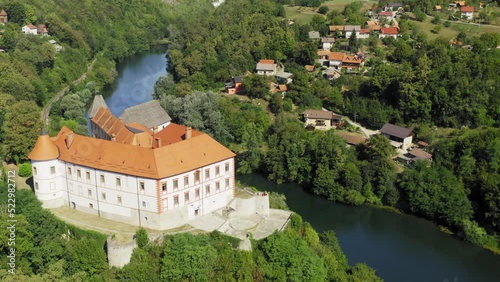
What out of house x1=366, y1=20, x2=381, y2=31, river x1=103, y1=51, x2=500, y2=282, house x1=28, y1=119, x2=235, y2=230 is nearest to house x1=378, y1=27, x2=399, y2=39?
house x1=366, y1=20, x2=381, y2=31

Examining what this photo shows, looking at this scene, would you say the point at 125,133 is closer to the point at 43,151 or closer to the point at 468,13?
the point at 43,151

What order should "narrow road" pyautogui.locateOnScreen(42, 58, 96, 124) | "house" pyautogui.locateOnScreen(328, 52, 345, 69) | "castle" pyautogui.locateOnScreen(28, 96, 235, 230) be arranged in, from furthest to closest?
"house" pyautogui.locateOnScreen(328, 52, 345, 69) < "narrow road" pyautogui.locateOnScreen(42, 58, 96, 124) < "castle" pyautogui.locateOnScreen(28, 96, 235, 230)

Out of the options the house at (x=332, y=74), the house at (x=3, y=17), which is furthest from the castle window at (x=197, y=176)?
the house at (x=3, y=17)

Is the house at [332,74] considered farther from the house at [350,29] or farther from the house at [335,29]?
the house at [335,29]

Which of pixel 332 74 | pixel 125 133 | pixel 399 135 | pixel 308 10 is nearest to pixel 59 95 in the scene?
pixel 332 74

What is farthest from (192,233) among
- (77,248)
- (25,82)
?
(25,82)

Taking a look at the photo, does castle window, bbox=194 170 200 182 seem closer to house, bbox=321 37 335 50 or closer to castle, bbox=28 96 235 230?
castle, bbox=28 96 235 230
